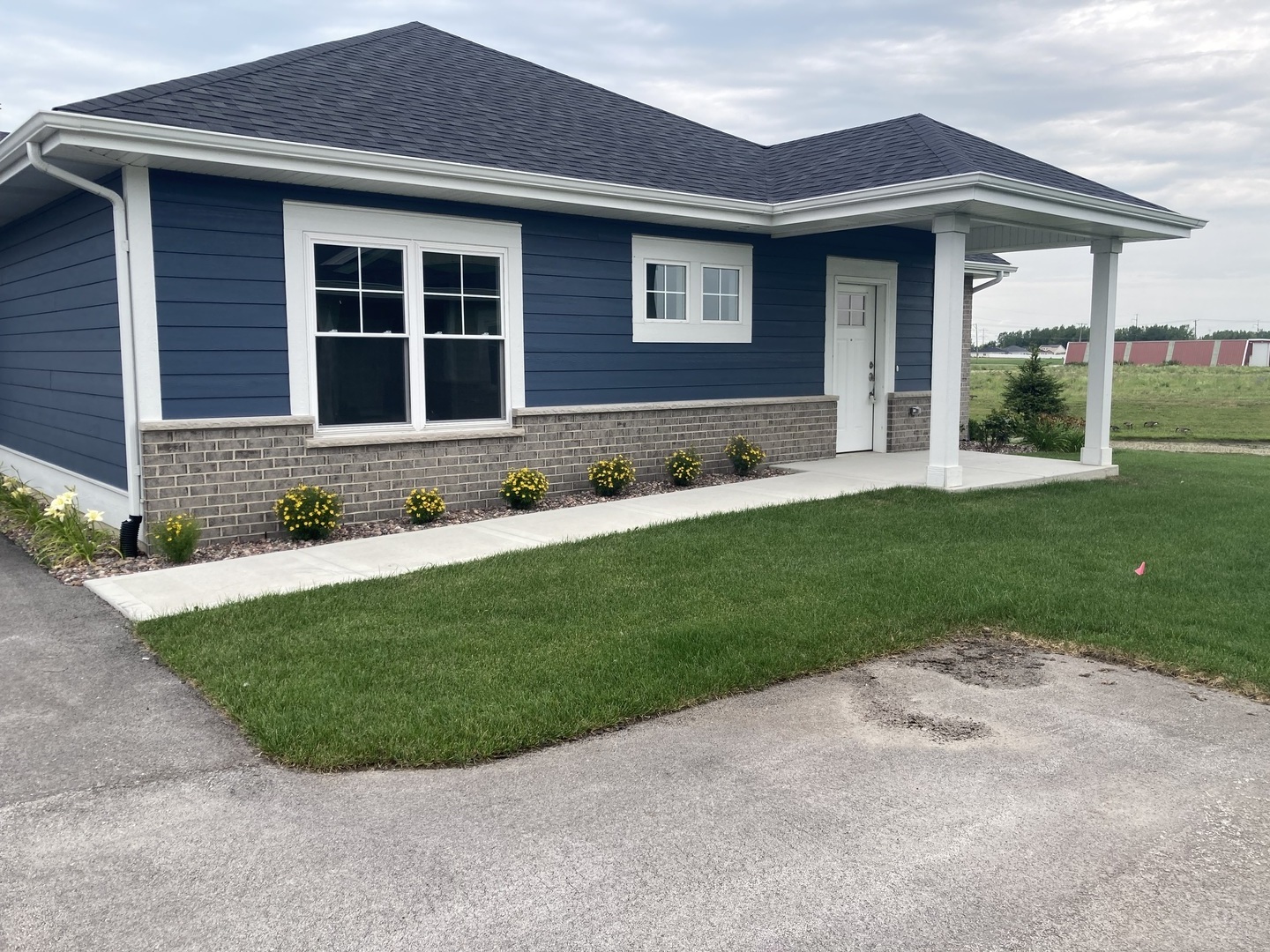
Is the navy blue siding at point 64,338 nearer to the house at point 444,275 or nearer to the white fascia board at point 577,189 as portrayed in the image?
the house at point 444,275

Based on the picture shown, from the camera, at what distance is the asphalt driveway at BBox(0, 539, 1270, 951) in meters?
2.94

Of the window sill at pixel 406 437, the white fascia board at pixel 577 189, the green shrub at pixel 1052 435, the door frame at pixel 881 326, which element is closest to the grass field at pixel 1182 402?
the green shrub at pixel 1052 435

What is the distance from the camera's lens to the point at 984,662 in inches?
215

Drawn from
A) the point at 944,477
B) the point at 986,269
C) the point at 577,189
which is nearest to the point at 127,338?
the point at 577,189

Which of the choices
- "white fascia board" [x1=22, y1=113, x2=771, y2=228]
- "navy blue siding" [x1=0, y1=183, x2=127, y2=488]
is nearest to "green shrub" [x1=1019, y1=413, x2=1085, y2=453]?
"white fascia board" [x1=22, y1=113, x2=771, y2=228]

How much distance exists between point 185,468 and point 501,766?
5.18 meters

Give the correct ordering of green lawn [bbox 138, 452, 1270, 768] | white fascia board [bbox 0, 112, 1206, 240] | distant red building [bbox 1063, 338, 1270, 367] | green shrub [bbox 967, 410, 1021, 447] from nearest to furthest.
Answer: green lawn [bbox 138, 452, 1270, 768] < white fascia board [bbox 0, 112, 1206, 240] < green shrub [bbox 967, 410, 1021, 447] < distant red building [bbox 1063, 338, 1270, 367]

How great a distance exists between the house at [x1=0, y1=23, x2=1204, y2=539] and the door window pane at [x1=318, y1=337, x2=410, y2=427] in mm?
26

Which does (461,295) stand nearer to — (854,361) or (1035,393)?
(854,361)

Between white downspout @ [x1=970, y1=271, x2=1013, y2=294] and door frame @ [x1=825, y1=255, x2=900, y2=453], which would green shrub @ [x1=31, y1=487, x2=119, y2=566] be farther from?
white downspout @ [x1=970, y1=271, x2=1013, y2=294]

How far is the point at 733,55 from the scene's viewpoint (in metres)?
14.7

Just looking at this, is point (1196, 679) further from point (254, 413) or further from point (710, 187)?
point (710, 187)

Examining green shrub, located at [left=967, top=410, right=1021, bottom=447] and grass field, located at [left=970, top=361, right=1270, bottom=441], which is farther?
grass field, located at [left=970, top=361, right=1270, bottom=441]

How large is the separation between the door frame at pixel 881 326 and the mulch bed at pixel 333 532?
10.0ft
